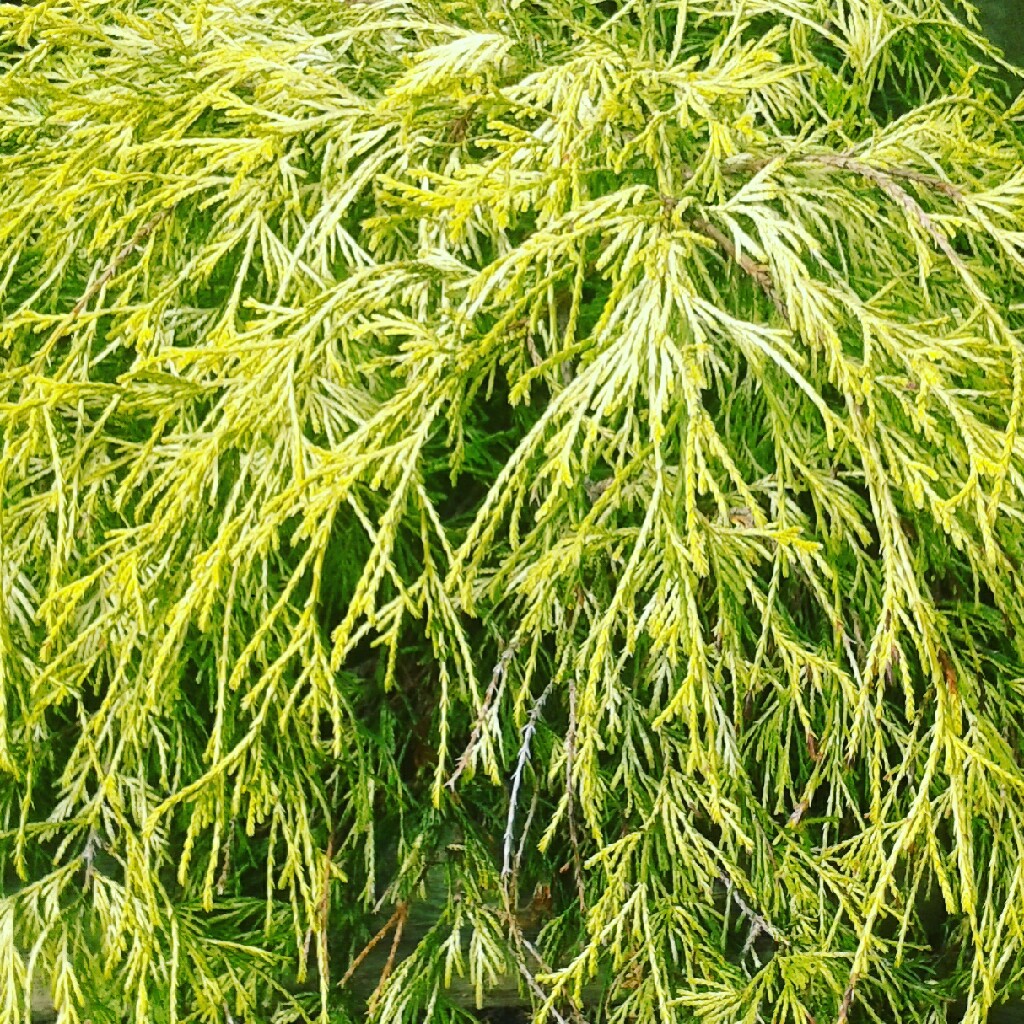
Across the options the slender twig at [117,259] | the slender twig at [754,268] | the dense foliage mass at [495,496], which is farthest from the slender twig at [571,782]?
the slender twig at [117,259]

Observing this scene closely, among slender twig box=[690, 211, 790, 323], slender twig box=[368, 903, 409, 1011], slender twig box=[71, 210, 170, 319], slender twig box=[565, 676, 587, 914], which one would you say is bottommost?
slender twig box=[368, 903, 409, 1011]

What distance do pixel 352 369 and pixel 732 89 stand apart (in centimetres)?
79

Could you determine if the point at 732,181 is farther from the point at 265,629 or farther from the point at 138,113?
the point at 265,629

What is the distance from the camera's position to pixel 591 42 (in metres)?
1.83

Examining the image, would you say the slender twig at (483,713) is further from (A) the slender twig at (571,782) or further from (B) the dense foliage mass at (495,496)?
(A) the slender twig at (571,782)

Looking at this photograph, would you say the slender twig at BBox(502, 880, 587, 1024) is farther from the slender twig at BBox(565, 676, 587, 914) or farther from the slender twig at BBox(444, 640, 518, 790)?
the slender twig at BBox(444, 640, 518, 790)

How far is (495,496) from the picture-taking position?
1.51m

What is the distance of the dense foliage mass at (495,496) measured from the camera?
147 centimetres

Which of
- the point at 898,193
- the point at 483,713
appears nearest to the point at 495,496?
the point at 483,713

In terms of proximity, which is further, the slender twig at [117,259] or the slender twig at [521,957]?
the slender twig at [521,957]

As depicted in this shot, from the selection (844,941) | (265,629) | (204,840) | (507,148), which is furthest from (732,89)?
(204,840)

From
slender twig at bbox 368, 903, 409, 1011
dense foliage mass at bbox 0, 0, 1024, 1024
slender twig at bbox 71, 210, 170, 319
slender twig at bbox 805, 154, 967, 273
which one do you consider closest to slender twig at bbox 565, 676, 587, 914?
dense foliage mass at bbox 0, 0, 1024, 1024

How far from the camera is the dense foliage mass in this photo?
58.0 inches

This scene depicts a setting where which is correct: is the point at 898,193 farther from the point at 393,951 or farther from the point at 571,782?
the point at 393,951
